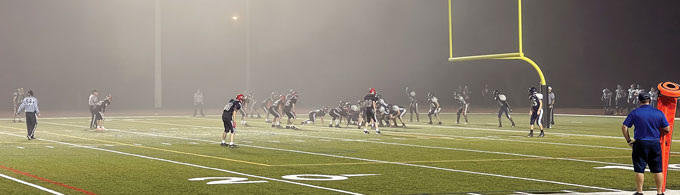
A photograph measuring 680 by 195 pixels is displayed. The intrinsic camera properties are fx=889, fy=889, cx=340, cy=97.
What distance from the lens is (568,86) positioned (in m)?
48.8

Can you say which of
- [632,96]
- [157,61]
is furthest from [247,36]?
[632,96]

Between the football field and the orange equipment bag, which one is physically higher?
the orange equipment bag

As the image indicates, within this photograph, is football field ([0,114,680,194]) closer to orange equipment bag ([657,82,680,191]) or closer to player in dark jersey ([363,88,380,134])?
player in dark jersey ([363,88,380,134])

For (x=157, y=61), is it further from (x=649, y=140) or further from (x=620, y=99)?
(x=649, y=140)

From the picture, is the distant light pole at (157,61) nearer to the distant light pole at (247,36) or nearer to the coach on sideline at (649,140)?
the distant light pole at (247,36)

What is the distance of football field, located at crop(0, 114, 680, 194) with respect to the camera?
11.8 m

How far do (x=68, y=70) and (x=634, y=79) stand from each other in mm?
31473

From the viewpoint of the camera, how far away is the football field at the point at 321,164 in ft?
38.9

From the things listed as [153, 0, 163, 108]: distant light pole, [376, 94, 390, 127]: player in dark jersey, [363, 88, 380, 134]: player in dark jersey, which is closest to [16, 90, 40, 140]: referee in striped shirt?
[363, 88, 380, 134]: player in dark jersey

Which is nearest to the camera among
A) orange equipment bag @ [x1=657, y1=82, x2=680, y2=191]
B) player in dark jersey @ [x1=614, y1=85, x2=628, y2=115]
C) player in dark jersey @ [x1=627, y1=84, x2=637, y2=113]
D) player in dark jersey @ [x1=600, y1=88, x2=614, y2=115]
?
orange equipment bag @ [x1=657, y1=82, x2=680, y2=191]

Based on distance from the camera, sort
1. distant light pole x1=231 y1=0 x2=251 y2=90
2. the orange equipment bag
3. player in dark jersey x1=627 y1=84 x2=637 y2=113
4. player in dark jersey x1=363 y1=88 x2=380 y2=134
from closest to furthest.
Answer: the orange equipment bag, player in dark jersey x1=363 y1=88 x2=380 y2=134, player in dark jersey x1=627 y1=84 x2=637 y2=113, distant light pole x1=231 y1=0 x2=251 y2=90

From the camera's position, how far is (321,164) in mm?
15523

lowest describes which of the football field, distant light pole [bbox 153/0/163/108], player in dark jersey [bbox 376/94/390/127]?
the football field

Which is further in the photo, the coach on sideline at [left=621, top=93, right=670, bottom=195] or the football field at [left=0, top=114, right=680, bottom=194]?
the football field at [left=0, top=114, right=680, bottom=194]
